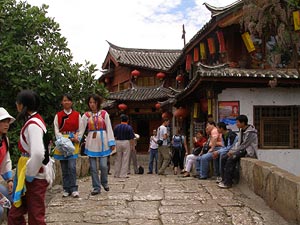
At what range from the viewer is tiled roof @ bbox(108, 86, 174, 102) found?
85.1ft

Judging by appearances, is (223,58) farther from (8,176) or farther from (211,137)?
(8,176)

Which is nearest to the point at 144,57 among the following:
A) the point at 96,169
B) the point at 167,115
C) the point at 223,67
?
the point at 167,115

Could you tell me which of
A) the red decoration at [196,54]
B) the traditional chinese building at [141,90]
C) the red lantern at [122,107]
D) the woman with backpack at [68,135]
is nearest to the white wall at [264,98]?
the red decoration at [196,54]

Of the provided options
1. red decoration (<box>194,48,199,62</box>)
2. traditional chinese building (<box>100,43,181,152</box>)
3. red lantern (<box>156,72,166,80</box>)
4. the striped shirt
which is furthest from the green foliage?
red lantern (<box>156,72,166,80</box>)

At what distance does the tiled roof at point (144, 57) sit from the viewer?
97.0 feet

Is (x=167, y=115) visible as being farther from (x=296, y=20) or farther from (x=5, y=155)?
(x=5, y=155)

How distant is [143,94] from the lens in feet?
89.8

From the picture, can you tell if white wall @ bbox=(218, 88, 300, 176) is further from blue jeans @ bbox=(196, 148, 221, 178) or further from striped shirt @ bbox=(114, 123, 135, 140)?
striped shirt @ bbox=(114, 123, 135, 140)

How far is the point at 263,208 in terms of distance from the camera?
19.5 ft

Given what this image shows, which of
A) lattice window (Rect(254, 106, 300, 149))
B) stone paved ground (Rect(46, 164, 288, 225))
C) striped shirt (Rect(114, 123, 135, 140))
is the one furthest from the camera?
lattice window (Rect(254, 106, 300, 149))

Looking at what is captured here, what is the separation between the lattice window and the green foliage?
17.9ft

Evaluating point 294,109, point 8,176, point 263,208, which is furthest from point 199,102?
point 8,176

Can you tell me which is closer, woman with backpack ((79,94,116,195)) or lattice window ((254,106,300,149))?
woman with backpack ((79,94,116,195))

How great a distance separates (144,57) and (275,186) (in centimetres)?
2697
